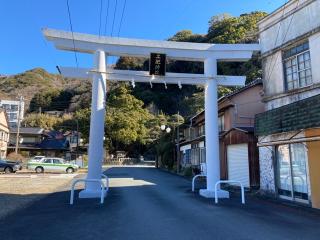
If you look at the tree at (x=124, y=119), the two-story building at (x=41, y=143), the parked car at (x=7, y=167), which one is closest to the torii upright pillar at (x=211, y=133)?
the parked car at (x=7, y=167)

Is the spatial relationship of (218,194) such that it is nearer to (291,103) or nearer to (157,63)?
(291,103)

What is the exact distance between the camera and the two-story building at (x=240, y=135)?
19281mm

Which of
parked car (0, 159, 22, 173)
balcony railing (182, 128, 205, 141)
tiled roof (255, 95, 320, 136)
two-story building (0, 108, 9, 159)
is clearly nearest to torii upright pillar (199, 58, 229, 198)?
tiled roof (255, 95, 320, 136)

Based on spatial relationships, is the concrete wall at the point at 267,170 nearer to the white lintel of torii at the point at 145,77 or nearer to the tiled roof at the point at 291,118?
the tiled roof at the point at 291,118

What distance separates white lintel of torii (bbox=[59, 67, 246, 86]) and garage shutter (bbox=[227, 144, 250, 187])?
6861 millimetres

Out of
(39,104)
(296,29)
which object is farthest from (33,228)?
(39,104)

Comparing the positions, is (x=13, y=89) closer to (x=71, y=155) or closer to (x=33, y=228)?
(x=71, y=155)

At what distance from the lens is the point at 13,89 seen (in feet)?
328

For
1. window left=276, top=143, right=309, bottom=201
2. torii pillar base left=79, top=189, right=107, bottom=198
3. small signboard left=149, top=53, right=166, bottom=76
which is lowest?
torii pillar base left=79, top=189, right=107, bottom=198

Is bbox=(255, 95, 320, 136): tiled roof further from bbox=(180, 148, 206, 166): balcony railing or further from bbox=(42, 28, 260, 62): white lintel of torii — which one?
bbox=(180, 148, 206, 166): balcony railing

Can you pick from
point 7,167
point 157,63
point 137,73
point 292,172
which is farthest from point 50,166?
point 292,172

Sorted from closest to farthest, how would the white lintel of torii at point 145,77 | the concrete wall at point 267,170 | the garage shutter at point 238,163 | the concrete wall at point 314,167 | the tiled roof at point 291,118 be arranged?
1. the tiled roof at point 291,118
2. the concrete wall at point 314,167
3. the white lintel of torii at point 145,77
4. the concrete wall at point 267,170
5. the garage shutter at point 238,163

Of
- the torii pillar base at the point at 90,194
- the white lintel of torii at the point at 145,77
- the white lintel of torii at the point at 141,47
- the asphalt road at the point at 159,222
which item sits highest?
the white lintel of torii at the point at 141,47

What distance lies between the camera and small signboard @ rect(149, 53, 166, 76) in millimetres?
13539
